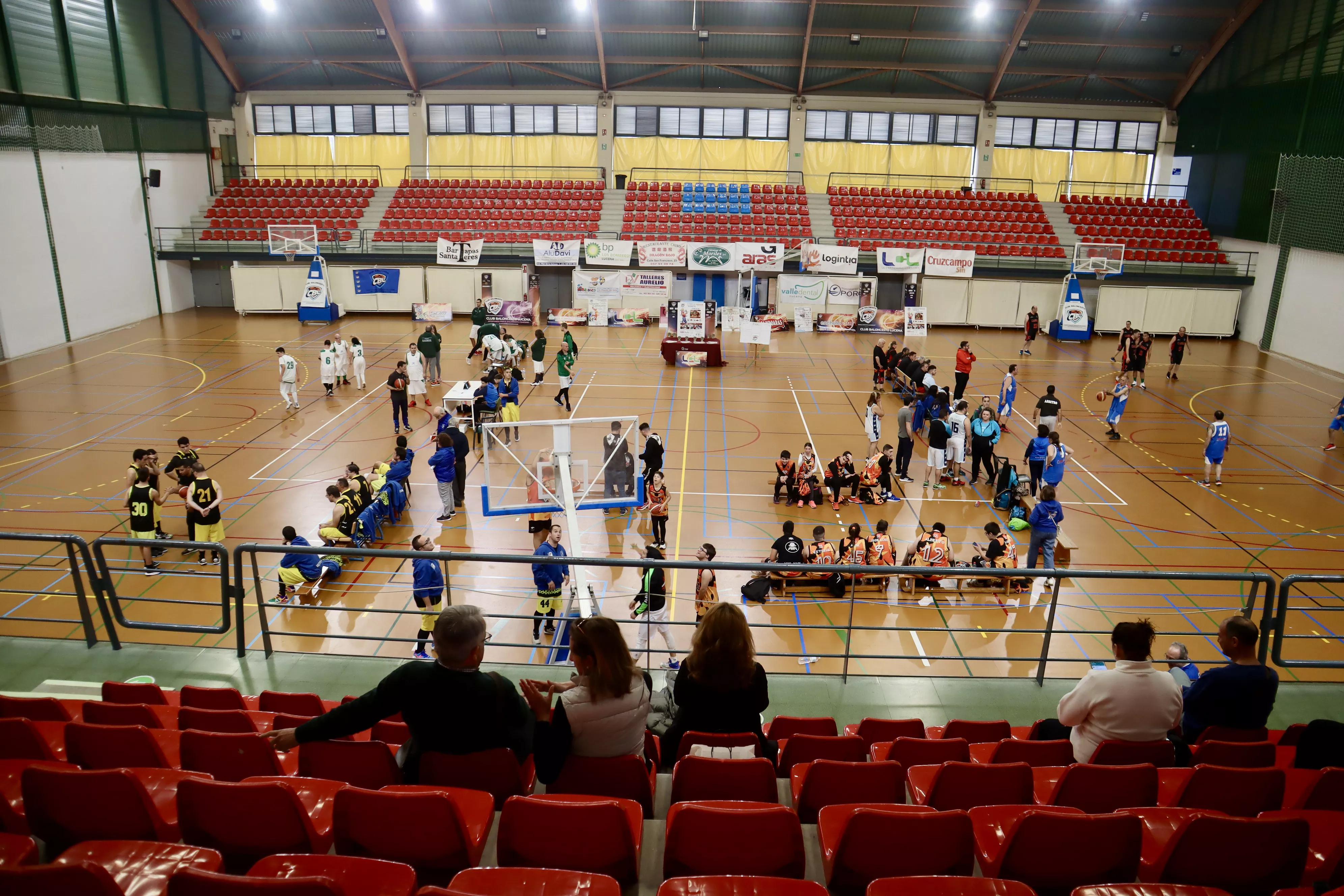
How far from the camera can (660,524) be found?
46.8ft

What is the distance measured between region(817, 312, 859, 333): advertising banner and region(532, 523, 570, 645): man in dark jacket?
2398cm

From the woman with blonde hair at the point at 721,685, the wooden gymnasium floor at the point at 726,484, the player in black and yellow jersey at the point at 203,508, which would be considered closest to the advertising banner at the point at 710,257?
the wooden gymnasium floor at the point at 726,484

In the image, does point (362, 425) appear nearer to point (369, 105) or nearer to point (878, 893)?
point (878, 893)

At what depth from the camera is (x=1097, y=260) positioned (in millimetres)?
33375

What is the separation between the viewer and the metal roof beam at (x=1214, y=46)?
32094mm

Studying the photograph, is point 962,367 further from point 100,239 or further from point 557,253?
point 100,239

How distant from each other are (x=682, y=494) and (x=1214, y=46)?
32.9 m

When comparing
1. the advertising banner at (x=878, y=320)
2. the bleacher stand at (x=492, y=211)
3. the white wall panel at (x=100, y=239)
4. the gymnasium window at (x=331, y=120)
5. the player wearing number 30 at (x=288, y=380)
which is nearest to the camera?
the player wearing number 30 at (x=288, y=380)

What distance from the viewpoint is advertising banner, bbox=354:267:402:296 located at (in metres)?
34.2

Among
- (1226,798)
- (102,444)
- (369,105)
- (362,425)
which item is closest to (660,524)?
(362,425)

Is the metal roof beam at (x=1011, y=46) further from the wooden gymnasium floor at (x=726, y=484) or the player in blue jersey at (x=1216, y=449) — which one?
the player in blue jersey at (x=1216, y=449)

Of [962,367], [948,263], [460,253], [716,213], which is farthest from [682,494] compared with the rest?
[716,213]

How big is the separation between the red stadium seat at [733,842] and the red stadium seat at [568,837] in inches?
4.2

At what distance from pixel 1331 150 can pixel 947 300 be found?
1298cm
